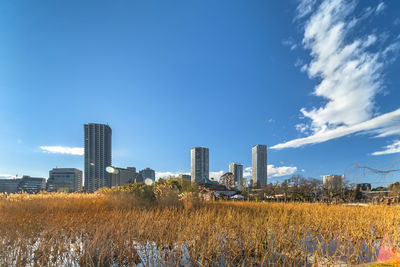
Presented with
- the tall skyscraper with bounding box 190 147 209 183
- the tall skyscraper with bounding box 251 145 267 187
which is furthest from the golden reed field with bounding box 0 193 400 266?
the tall skyscraper with bounding box 190 147 209 183

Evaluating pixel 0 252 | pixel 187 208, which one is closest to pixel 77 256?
pixel 0 252

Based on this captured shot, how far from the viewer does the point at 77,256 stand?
4.59m

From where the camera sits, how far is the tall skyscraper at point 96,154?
240ft

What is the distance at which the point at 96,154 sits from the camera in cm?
7444

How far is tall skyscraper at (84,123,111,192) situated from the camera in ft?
240

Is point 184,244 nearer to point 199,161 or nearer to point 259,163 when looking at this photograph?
point 259,163

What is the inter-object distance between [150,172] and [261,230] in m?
111

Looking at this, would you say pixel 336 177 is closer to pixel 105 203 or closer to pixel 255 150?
pixel 105 203

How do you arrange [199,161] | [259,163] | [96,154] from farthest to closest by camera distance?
1. [96,154]
2. [199,161]
3. [259,163]

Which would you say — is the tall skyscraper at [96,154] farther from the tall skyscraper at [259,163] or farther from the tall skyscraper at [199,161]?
the tall skyscraper at [259,163]

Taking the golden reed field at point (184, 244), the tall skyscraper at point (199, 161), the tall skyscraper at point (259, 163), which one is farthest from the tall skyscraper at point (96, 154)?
the golden reed field at point (184, 244)

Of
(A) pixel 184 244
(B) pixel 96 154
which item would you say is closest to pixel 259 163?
(B) pixel 96 154

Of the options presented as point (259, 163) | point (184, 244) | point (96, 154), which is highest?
point (96, 154)

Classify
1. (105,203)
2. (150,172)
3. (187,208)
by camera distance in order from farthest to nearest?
(150,172) < (105,203) < (187,208)
